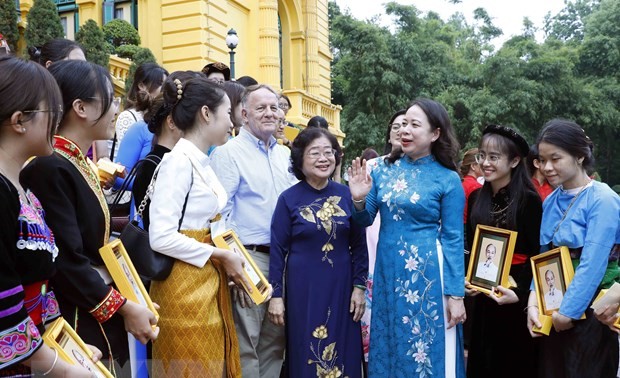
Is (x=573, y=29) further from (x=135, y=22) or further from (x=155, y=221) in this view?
(x=155, y=221)

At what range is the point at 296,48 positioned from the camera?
1892cm

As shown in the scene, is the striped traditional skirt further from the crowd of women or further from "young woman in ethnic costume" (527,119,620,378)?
"young woman in ethnic costume" (527,119,620,378)

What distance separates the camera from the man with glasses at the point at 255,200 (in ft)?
13.0

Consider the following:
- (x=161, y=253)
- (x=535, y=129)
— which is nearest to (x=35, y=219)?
(x=161, y=253)

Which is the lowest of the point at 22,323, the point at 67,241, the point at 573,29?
the point at 22,323

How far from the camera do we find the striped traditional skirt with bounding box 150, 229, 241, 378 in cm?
305

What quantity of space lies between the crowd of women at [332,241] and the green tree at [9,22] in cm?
684

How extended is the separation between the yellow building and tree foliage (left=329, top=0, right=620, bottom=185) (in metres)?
3.35

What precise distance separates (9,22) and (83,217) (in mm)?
9778

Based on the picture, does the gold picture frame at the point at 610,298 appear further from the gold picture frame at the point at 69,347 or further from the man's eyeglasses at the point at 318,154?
the gold picture frame at the point at 69,347

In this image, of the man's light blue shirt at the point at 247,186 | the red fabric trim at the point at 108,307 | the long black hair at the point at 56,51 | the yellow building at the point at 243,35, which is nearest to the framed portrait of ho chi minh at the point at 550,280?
the man's light blue shirt at the point at 247,186

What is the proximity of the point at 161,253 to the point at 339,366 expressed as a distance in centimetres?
156

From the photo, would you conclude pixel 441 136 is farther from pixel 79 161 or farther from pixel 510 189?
pixel 79 161

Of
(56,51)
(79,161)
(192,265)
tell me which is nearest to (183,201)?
(192,265)
